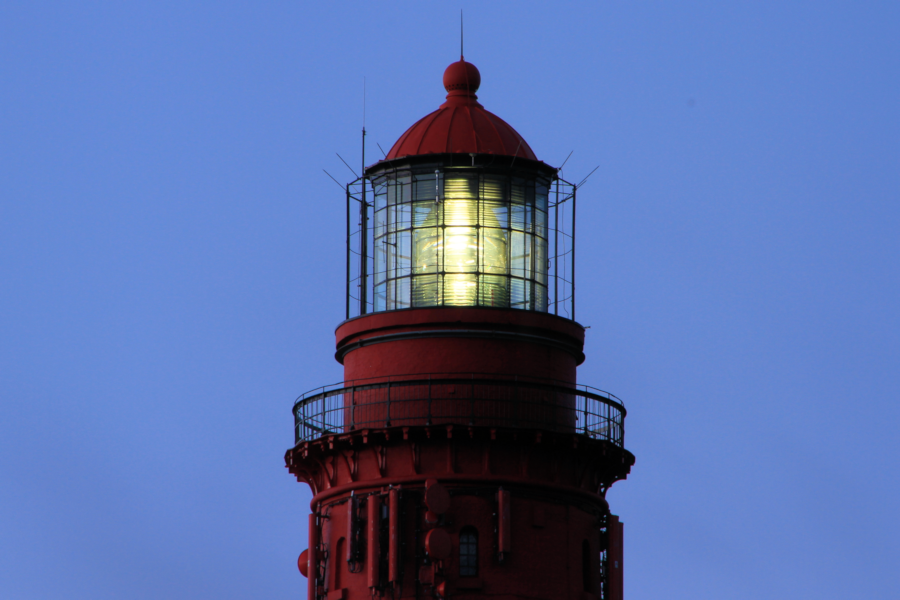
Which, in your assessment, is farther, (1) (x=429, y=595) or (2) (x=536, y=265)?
(2) (x=536, y=265)

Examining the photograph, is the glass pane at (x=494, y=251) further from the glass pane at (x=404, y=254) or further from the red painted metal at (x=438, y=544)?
the red painted metal at (x=438, y=544)

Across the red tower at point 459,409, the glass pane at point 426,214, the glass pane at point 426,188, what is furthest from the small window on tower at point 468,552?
the glass pane at point 426,188

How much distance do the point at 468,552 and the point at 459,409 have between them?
10.3ft

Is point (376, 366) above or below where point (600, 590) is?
above

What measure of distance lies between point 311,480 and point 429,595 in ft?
15.8

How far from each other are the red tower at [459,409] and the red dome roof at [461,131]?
0.15ft

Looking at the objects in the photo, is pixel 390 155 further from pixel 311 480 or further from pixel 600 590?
pixel 600 590

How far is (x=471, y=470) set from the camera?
157ft

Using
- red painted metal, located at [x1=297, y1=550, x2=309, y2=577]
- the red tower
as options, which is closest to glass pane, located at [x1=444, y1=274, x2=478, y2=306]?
the red tower

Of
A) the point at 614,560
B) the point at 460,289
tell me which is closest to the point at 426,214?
the point at 460,289

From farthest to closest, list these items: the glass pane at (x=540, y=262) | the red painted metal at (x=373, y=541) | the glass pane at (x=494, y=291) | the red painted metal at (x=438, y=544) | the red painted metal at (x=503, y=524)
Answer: the glass pane at (x=540, y=262) < the glass pane at (x=494, y=291) < the red painted metal at (x=503, y=524) < the red painted metal at (x=373, y=541) < the red painted metal at (x=438, y=544)

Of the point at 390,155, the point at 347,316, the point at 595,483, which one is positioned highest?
the point at 390,155

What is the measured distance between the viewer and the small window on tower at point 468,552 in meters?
47.6

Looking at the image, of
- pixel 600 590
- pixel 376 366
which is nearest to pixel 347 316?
pixel 376 366
